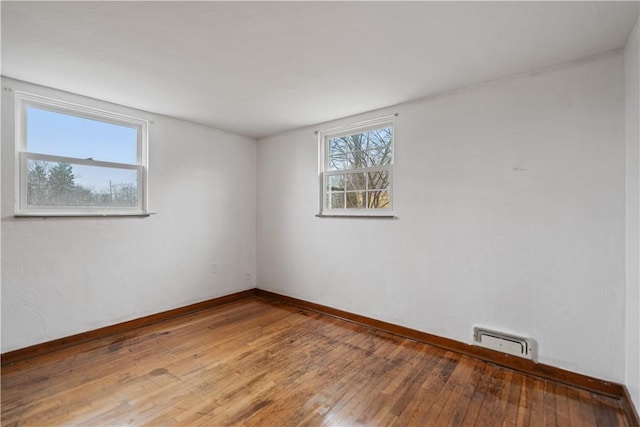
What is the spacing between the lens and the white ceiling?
1614 mm

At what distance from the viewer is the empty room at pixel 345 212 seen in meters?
1.77

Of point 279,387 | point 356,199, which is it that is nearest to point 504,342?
point 279,387

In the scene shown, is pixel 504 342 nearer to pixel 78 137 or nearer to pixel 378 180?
pixel 378 180

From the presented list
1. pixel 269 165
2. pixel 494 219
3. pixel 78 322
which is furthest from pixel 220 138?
pixel 494 219

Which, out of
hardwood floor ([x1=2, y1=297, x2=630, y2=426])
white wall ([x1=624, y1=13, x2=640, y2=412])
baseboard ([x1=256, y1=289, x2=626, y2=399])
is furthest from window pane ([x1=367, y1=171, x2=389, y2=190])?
white wall ([x1=624, y1=13, x2=640, y2=412])

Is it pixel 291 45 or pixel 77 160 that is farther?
pixel 77 160

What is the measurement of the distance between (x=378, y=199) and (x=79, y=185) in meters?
3.05

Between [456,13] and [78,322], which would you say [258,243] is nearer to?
[78,322]

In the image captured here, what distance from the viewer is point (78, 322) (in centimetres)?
274

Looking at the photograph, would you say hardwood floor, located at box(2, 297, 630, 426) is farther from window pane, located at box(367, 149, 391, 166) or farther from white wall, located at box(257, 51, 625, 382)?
window pane, located at box(367, 149, 391, 166)

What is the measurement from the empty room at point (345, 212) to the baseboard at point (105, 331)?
25mm

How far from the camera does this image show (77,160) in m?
2.78

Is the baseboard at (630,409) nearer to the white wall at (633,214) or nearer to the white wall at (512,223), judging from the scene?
the white wall at (633,214)

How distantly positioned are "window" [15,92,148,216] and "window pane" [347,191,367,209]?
92.6 inches
